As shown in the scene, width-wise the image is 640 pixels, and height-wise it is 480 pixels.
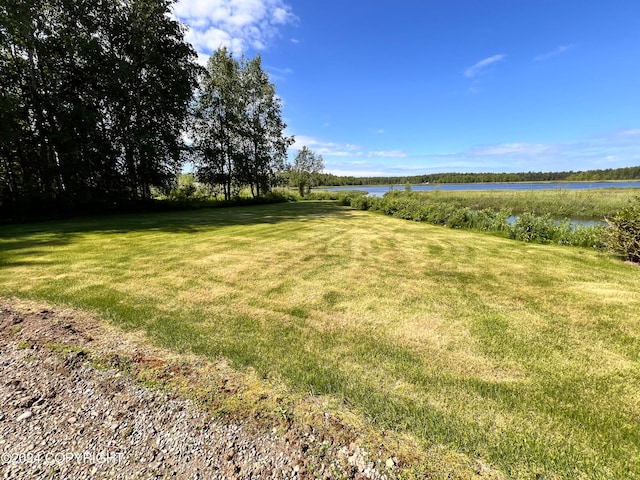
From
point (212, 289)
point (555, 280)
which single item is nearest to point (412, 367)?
point (212, 289)

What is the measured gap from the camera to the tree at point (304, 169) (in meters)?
45.5

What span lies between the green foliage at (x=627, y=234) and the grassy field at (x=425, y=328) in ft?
1.25

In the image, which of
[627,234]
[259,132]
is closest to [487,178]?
[259,132]

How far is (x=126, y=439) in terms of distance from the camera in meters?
1.88

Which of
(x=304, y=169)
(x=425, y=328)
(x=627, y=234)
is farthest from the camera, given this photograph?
(x=304, y=169)

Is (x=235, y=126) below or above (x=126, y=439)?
above

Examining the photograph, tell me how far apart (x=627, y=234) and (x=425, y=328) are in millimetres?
6572

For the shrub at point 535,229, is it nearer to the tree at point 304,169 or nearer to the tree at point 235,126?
the tree at point 235,126

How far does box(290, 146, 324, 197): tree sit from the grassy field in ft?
129

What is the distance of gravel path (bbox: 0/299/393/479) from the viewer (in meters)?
1.67

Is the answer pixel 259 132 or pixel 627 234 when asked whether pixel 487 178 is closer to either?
pixel 259 132

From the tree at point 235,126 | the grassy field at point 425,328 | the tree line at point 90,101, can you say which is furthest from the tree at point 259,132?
the grassy field at point 425,328

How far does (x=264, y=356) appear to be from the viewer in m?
2.85

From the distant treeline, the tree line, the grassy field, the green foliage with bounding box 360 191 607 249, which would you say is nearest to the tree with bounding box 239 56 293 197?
the tree line
